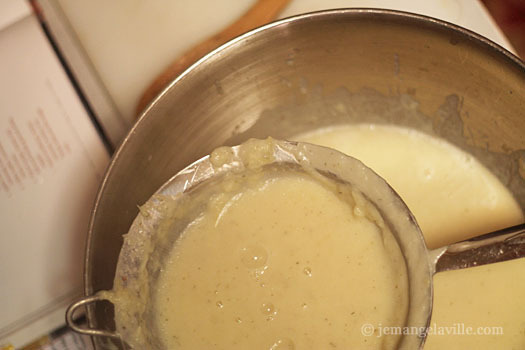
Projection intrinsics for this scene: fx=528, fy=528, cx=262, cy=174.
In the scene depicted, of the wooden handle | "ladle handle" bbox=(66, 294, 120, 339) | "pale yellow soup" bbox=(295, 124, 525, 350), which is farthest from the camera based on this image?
the wooden handle

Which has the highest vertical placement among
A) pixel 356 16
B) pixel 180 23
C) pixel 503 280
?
pixel 180 23

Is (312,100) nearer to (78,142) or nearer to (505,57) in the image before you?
(505,57)

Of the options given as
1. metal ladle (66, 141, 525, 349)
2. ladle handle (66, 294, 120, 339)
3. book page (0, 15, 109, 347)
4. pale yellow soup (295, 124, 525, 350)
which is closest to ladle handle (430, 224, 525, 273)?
metal ladle (66, 141, 525, 349)

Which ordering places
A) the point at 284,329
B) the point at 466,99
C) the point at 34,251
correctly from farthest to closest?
the point at 34,251
the point at 466,99
the point at 284,329

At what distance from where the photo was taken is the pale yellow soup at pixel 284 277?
665 millimetres

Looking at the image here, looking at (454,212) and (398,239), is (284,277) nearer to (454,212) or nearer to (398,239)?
(398,239)

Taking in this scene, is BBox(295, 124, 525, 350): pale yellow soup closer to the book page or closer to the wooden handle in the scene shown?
the wooden handle

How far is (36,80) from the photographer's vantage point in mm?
924

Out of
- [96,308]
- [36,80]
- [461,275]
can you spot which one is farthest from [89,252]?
[461,275]

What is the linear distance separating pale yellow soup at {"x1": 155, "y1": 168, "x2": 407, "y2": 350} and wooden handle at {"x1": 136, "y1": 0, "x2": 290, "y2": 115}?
0.26 metres

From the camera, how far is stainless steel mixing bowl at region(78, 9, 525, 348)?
715mm

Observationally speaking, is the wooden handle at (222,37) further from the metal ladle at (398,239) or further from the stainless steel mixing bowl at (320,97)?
the metal ladle at (398,239)

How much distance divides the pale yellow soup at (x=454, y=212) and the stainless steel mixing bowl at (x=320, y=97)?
2 centimetres

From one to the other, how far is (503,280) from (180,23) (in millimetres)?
657
